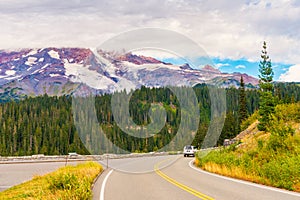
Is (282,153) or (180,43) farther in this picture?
(180,43)

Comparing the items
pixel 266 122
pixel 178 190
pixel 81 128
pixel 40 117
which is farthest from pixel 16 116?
pixel 178 190

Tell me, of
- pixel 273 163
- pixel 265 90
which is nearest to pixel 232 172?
pixel 273 163

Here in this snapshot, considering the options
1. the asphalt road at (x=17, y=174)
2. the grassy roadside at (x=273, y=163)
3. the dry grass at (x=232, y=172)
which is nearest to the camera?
the grassy roadside at (x=273, y=163)

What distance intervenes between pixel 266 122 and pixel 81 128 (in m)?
27.5

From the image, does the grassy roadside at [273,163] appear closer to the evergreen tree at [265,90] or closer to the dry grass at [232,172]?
the dry grass at [232,172]

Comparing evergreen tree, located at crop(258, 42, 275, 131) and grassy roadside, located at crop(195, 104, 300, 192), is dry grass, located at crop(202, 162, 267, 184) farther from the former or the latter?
evergreen tree, located at crop(258, 42, 275, 131)

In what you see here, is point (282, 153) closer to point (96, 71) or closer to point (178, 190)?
point (178, 190)

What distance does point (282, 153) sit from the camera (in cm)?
1761

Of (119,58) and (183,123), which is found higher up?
(119,58)

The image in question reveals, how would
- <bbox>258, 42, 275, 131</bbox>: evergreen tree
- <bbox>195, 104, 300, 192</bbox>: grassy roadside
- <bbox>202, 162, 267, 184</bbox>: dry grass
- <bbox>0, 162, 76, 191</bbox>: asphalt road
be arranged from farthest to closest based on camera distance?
<bbox>258, 42, 275, 131</bbox>: evergreen tree
<bbox>0, 162, 76, 191</bbox>: asphalt road
<bbox>202, 162, 267, 184</bbox>: dry grass
<bbox>195, 104, 300, 192</bbox>: grassy roadside

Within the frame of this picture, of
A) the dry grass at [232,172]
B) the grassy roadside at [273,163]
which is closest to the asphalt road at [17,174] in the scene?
the dry grass at [232,172]

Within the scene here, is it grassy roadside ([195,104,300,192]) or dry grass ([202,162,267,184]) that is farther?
dry grass ([202,162,267,184])

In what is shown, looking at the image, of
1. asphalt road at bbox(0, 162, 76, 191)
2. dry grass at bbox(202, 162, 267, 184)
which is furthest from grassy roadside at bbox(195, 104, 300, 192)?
asphalt road at bbox(0, 162, 76, 191)

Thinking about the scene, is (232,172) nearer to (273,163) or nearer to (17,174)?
(273,163)
